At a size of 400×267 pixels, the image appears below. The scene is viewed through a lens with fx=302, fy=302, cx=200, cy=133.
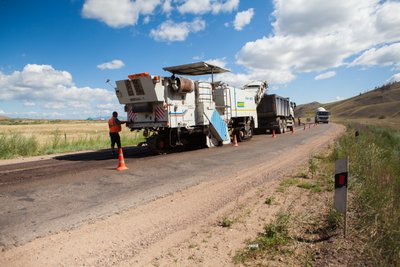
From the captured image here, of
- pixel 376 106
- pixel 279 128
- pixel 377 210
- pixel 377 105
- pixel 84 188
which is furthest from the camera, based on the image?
pixel 377 105

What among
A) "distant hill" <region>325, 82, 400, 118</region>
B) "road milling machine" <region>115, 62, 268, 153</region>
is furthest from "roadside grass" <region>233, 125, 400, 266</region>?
"distant hill" <region>325, 82, 400, 118</region>

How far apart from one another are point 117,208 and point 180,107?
24.6ft

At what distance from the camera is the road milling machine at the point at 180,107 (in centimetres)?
1145

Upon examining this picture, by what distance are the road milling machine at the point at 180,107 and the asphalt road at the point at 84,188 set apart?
7.26 ft

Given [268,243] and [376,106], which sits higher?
[376,106]

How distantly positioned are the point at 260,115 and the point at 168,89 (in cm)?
1303

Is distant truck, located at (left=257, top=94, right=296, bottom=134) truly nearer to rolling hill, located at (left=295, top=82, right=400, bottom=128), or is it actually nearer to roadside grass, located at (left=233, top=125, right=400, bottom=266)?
roadside grass, located at (left=233, top=125, right=400, bottom=266)

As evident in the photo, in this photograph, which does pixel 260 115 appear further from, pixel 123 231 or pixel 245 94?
pixel 123 231

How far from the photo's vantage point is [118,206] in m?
5.11

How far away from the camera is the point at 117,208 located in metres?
5.01

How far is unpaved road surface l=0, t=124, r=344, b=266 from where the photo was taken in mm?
3455

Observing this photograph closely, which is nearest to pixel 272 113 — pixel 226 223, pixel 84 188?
pixel 84 188

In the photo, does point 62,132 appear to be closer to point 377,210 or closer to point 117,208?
point 117,208

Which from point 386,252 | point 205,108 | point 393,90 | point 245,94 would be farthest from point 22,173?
point 393,90
